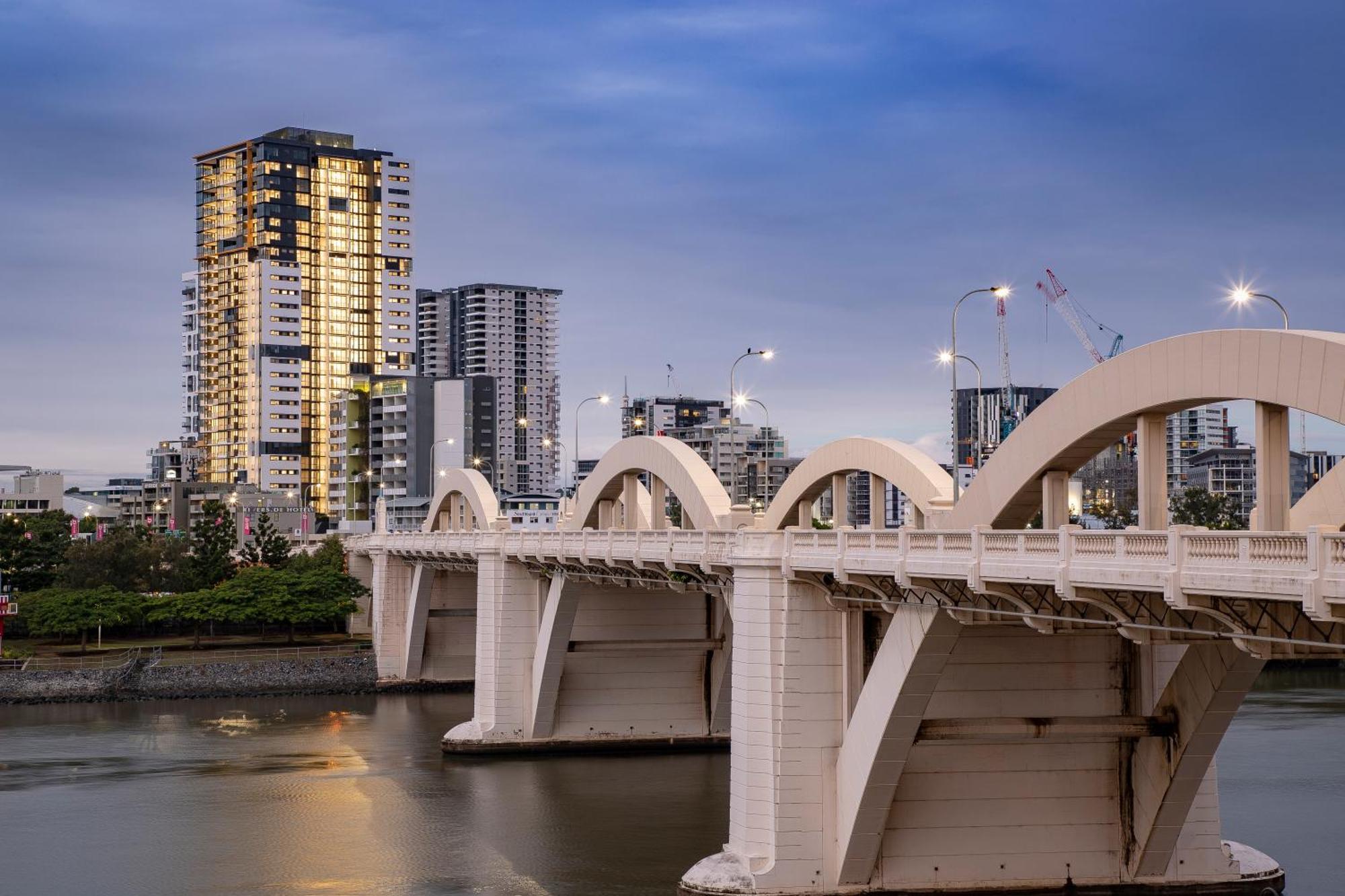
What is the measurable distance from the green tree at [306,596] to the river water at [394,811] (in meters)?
29.6

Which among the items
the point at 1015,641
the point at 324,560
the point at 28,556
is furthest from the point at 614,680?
the point at 28,556

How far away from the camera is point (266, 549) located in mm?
132125

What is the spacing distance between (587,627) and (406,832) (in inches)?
616

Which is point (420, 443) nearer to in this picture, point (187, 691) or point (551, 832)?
point (187, 691)

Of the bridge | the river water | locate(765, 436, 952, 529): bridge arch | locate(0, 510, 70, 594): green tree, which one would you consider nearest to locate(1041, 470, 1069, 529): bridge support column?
the bridge

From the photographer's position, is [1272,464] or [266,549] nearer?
[1272,464]

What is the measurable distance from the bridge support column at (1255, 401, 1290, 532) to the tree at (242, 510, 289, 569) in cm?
10661

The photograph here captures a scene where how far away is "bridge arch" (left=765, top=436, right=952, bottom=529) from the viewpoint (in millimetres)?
36969

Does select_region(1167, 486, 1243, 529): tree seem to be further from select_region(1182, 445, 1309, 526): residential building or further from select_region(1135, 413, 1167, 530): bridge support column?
select_region(1135, 413, 1167, 530): bridge support column

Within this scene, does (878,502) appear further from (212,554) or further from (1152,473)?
(212,554)

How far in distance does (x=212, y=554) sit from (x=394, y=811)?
73.3 metres

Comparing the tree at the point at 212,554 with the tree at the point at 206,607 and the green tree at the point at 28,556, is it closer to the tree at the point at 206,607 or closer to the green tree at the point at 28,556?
the green tree at the point at 28,556

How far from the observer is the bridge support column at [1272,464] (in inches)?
951

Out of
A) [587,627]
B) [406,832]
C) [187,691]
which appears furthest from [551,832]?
[187,691]
